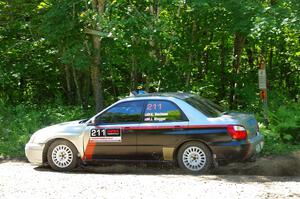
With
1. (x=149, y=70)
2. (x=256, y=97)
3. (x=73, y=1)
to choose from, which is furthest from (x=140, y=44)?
(x=256, y=97)

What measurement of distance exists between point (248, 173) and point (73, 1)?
295 inches

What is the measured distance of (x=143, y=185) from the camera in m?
8.21

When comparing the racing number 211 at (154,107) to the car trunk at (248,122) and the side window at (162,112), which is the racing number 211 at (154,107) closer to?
the side window at (162,112)

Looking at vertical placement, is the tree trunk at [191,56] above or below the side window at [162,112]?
above

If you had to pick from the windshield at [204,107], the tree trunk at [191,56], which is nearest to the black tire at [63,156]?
the windshield at [204,107]

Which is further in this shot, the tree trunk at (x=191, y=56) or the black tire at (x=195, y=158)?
the tree trunk at (x=191, y=56)

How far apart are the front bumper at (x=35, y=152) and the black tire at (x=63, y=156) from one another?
8.4 inches

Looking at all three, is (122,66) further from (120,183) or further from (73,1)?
(120,183)

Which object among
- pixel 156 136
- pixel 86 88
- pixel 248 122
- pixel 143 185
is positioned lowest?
pixel 143 185

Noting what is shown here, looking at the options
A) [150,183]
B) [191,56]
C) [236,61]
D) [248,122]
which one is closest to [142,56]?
[191,56]

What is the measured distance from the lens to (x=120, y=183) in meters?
8.45

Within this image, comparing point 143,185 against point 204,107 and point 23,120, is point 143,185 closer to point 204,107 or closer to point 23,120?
point 204,107

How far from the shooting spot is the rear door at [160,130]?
9711mm

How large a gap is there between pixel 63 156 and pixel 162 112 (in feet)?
7.60
